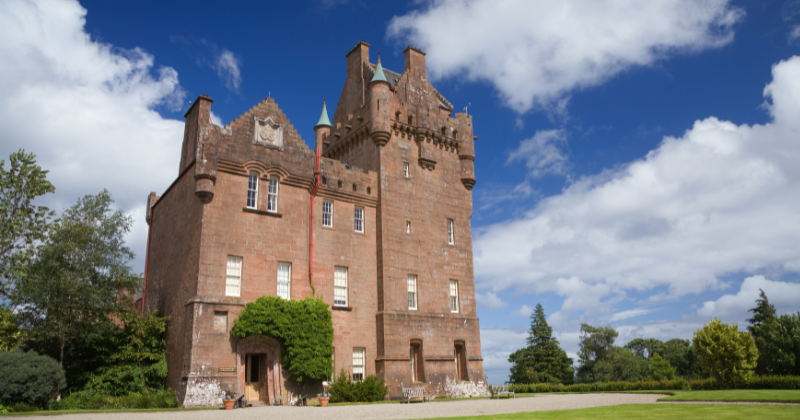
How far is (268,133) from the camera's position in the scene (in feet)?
90.9

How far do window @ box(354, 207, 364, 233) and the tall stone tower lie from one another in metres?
0.98

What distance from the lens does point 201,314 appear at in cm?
2367

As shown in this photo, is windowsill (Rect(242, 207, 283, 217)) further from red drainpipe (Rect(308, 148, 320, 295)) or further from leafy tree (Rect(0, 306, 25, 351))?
leafy tree (Rect(0, 306, 25, 351))

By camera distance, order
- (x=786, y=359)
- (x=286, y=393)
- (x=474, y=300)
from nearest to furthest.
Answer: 1. (x=286, y=393)
2. (x=474, y=300)
3. (x=786, y=359)

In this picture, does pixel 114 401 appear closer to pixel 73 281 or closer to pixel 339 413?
pixel 73 281

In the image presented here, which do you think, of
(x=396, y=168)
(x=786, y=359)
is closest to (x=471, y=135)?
(x=396, y=168)

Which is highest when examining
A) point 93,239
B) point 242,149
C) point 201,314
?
point 242,149

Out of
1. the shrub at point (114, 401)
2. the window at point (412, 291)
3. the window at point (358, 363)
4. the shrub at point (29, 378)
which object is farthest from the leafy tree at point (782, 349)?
the shrub at point (29, 378)

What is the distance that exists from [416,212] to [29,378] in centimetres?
1994

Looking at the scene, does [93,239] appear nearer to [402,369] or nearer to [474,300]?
[402,369]

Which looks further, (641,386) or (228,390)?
(641,386)

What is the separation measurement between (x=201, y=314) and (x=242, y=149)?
321 inches

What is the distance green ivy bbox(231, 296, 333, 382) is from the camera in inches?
952

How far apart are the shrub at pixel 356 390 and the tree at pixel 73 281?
10.8 m
